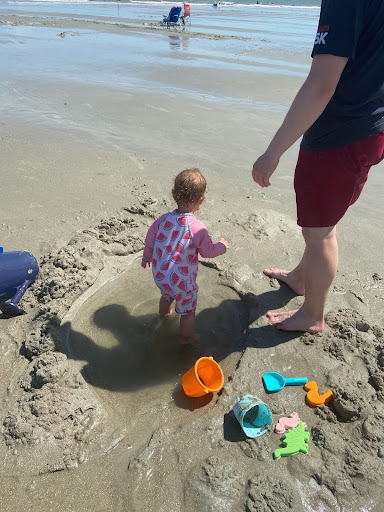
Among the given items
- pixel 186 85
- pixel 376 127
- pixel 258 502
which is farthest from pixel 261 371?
pixel 186 85

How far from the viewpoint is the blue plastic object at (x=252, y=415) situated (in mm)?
1973

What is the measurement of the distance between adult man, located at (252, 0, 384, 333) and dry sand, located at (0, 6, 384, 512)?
508mm

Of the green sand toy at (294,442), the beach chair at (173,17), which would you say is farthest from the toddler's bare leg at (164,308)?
the beach chair at (173,17)

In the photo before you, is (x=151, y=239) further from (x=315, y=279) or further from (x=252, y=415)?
(x=252, y=415)

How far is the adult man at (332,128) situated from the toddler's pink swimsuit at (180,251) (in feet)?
1.57

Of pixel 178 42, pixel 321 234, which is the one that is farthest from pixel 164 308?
pixel 178 42

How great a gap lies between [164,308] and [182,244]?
2.00 ft

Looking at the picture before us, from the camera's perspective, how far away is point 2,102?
6.49 m

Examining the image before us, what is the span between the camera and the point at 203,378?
232 cm

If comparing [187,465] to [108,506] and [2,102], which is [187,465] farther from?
[2,102]

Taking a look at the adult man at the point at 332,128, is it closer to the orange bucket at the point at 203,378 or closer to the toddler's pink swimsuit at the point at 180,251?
the toddler's pink swimsuit at the point at 180,251

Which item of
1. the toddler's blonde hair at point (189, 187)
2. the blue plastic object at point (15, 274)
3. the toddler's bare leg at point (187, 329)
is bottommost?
the toddler's bare leg at point (187, 329)

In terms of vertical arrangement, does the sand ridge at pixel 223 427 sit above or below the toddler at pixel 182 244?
below

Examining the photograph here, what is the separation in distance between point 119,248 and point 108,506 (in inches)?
79.1
